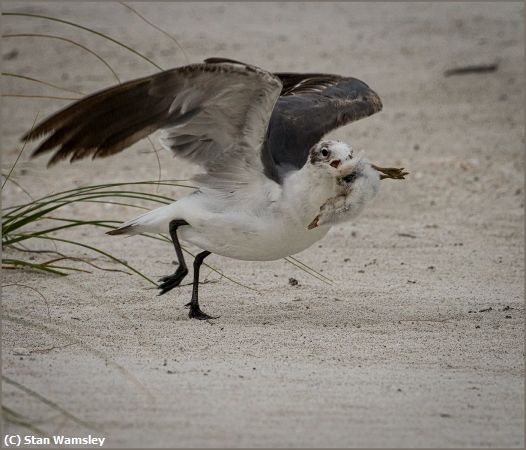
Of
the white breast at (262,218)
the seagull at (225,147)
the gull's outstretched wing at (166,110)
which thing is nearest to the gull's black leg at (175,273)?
the seagull at (225,147)

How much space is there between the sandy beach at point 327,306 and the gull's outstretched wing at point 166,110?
83 centimetres

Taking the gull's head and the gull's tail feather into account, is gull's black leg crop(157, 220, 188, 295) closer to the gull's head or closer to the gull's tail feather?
the gull's tail feather

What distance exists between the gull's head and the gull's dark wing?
0.39 meters

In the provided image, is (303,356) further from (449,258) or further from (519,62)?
(519,62)

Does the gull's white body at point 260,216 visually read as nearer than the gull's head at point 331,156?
No

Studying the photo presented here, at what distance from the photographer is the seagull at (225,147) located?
18.4ft

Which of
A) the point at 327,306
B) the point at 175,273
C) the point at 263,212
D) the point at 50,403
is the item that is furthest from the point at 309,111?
the point at 50,403

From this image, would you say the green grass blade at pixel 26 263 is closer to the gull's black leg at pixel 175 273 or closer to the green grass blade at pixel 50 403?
the gull's black leg at pixel 175 273

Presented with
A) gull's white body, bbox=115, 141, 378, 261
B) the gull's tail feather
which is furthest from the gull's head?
the gull's tail feather

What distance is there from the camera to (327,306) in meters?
6.73

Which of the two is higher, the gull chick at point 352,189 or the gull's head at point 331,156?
the gull's head at point 331,156

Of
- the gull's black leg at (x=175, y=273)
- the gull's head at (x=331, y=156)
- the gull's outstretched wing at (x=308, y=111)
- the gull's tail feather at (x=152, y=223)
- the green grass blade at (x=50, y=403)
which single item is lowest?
the green grass blade at (x=50, y=403)

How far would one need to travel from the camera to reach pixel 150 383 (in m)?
4.94

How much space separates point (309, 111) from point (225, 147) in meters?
1.03
